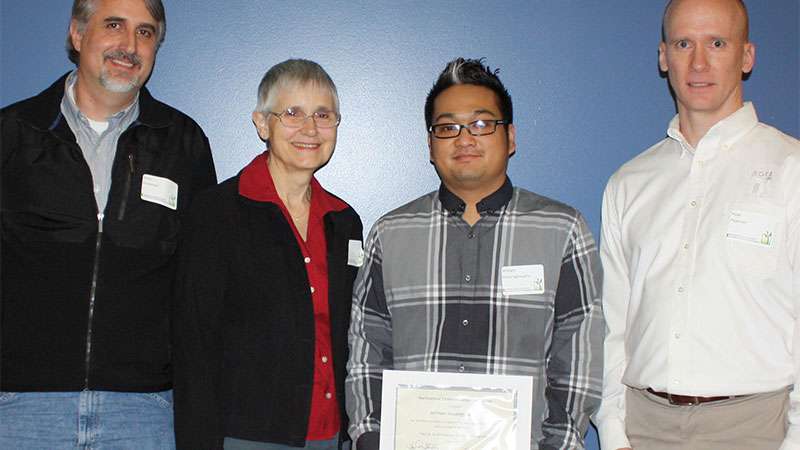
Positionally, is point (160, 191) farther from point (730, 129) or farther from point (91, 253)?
point (730, 129)

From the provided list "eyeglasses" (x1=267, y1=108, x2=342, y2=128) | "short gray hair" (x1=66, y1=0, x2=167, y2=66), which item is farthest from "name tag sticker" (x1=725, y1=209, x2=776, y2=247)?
"short gray hair" (x1=66, y1=0, x2=167, y2=66)

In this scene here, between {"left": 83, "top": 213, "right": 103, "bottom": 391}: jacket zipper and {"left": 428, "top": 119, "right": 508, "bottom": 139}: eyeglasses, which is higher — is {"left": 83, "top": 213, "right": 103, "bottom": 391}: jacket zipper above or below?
below

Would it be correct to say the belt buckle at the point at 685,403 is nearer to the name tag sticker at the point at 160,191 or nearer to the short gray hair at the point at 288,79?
the short gray hair at the point at 288,79

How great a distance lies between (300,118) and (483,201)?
776 millimetres

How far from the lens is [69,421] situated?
106 inches

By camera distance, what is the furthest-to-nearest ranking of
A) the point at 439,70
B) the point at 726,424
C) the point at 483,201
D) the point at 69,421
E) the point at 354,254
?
the point at 439,70 < the point at 354,254 < the point at 483,201 < the point at 69,421 < the point at 726,424

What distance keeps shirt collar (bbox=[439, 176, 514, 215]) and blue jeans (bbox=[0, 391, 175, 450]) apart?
4.54ft

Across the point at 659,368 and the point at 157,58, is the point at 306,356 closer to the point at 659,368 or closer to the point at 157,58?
the point at 659,368

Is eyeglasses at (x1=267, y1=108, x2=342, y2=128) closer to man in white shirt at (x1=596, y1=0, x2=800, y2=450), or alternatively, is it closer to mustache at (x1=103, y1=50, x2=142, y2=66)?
mustache at (x1=103, y1=50, x2=142, y2=66)

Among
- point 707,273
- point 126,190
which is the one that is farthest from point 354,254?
point 707,273

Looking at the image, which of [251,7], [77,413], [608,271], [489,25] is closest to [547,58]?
[489,25]

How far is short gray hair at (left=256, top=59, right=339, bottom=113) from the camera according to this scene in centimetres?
294

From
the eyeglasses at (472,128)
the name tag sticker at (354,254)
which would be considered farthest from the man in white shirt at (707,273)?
the name tag sticker at (354,254)

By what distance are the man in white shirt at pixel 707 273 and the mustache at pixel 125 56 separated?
77.5 inches
